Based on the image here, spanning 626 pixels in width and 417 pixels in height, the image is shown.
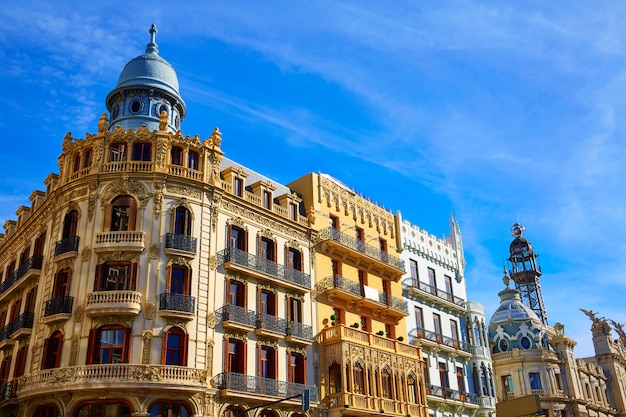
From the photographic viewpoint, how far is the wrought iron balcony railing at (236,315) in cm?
3672

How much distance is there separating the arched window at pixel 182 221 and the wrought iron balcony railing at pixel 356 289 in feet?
35.8

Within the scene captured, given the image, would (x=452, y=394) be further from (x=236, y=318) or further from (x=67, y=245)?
(x=67, y=245)

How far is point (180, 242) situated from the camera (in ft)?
120

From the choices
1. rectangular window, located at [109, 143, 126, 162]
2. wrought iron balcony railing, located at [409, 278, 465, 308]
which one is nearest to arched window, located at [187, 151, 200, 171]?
rectangular window, located at [109, 143, 126, 162]

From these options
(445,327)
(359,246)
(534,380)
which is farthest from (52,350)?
(534,380)

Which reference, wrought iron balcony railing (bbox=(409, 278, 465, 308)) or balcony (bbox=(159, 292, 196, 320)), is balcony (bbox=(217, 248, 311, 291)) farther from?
wrought iron balcony railing (bbox=(409, 278, 465, 308))

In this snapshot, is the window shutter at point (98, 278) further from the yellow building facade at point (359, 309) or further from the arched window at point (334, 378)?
the arched window at point (334, 378)

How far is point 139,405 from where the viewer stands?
31.7 meters

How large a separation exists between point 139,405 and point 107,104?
2338 centimetres

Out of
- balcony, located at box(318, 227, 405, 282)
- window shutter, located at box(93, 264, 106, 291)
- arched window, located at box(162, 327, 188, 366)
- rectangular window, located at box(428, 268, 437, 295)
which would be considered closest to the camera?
arched window, located at box(162, 327, 188, 366)

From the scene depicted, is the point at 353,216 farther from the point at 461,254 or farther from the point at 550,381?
the point at 550,381

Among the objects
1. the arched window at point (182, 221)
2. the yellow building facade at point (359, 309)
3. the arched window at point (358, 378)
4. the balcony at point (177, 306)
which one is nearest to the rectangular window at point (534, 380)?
the yellow building facade at point (359, 309)

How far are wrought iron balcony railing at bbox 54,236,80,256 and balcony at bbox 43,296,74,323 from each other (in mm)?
2862

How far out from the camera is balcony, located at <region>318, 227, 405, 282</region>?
46.0 meters
